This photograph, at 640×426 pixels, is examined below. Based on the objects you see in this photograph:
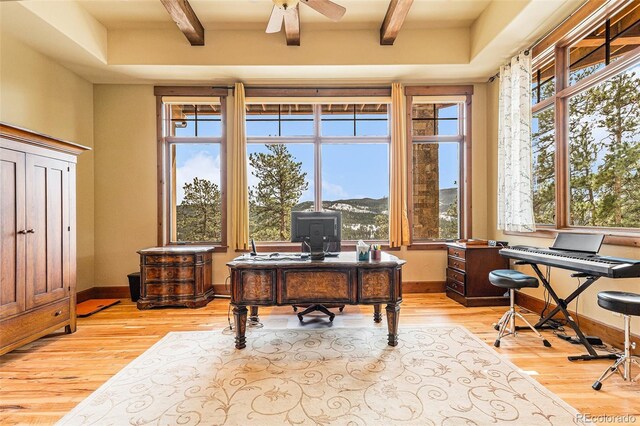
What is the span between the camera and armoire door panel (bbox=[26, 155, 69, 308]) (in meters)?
2.84

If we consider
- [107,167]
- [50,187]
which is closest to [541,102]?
[50,187]

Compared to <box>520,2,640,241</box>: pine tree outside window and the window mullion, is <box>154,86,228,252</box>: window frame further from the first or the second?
<box>520,2,640,241</box>: pine tree outside window

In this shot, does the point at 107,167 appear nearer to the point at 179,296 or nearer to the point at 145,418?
the point at 179,296

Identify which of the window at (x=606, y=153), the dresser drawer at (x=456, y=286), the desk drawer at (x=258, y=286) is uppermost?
the window at (x=606, y=153)

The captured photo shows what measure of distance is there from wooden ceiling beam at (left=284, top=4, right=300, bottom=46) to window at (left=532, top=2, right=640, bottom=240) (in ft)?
9.83

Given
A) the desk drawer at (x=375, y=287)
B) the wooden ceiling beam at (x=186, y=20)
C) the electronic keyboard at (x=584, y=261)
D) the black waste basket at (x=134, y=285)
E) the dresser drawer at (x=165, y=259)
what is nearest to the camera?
the electronic keyboard at (x=584, y=261)

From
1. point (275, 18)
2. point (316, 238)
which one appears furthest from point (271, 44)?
point (316, 238)

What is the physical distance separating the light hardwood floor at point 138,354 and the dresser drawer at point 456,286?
186mm

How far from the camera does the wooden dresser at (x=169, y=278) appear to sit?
4172 millimetres

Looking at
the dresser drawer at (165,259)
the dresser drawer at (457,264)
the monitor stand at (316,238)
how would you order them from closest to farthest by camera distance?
the monitor stand at (316,238), the dresser drawer at (165,259), the dresser drawer at (457,264)

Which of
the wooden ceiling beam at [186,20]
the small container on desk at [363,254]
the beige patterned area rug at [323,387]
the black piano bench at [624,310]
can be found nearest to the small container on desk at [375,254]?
the small container on desk at [363,254]

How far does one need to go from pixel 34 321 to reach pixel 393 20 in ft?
16.3

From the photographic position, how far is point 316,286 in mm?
2857

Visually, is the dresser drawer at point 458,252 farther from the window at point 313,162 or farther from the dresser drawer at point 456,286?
the window at point 313,162
